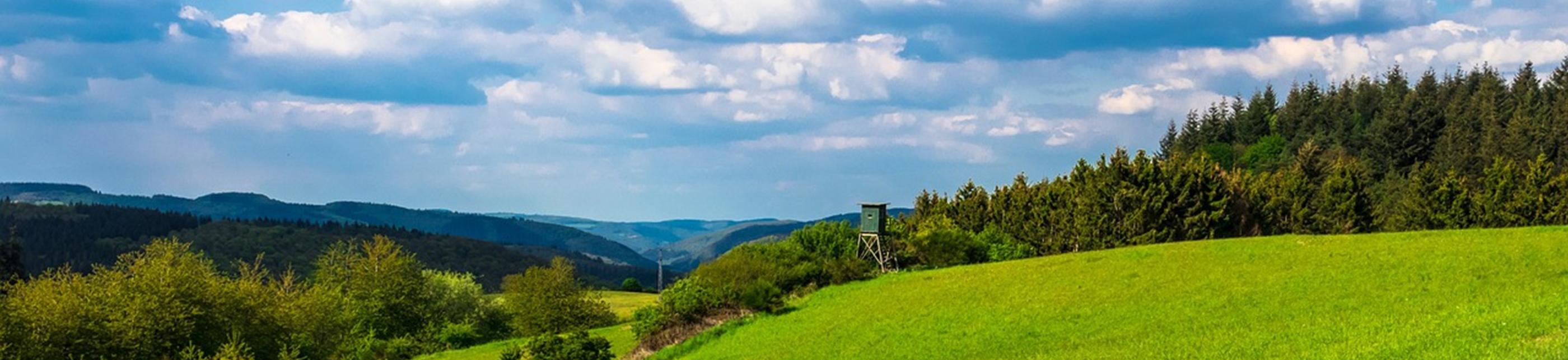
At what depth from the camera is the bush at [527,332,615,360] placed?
51.3 metres

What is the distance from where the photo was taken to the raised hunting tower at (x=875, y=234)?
3157 inches

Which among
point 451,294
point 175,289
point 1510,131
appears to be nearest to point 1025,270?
point 175,289

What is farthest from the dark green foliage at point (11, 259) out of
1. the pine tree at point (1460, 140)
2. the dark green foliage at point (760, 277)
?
the pine tree at point (1460, 140)

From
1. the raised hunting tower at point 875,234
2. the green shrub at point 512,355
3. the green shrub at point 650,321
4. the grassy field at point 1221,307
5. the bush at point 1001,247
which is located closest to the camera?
the grassy field at point 1221,307

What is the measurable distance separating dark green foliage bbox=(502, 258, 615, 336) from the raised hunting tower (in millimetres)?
41384

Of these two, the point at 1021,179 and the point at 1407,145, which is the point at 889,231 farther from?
the point at 1407,145

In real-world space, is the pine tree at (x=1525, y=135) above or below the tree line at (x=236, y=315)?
above

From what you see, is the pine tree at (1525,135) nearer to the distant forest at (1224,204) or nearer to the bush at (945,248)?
the distant forest at (1224,204)

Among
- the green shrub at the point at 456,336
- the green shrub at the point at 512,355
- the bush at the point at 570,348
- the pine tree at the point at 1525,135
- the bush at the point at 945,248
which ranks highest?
the pine tree at the point at 1525,135

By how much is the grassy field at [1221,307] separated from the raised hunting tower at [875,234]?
1255 cm

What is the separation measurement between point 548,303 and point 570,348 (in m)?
66.7

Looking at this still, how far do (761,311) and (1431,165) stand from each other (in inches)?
2996

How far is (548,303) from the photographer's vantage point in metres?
116

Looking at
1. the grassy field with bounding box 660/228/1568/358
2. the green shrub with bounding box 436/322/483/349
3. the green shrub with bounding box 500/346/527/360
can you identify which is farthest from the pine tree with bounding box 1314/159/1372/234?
the green shrub with bounding box 436/322/483/349
